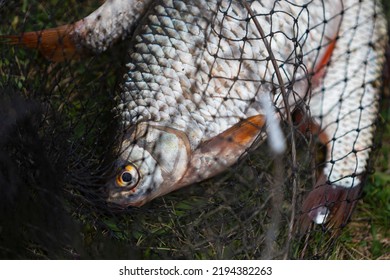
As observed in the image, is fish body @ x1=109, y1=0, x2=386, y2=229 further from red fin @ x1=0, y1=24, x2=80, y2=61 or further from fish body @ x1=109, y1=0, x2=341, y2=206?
red fin @ x1=0, y1=24, x2=80, y2=61

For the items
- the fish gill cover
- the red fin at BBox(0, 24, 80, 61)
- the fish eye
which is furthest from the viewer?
the red fin at BBox(0, 24, 80, 61)

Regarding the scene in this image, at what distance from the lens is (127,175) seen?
7.16ft

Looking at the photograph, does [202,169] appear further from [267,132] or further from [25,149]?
[25,149]

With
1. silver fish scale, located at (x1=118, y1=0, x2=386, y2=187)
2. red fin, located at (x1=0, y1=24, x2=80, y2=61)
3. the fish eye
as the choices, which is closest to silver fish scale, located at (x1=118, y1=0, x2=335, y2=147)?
silver fish scale, located at (x1=118, y1=0, x2=386, y2=187)

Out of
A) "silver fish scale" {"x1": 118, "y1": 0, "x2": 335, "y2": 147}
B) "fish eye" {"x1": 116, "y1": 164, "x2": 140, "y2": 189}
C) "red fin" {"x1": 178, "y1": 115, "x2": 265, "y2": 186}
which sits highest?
"silver fish scale" {"x1": 118, "y1": 0, "x2": 335, "y2": 147}

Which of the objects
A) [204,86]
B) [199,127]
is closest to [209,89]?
[204,86]

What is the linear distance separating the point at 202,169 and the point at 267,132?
0.82ft

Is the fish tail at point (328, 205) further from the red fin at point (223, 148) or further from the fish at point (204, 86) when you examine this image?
the red fin at point (223, 148)

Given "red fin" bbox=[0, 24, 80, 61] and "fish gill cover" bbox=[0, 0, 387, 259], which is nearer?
"fish gill cover" bbox=[0, 0, 387, 259]

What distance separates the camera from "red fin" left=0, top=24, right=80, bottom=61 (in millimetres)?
2369

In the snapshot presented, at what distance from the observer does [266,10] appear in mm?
2271

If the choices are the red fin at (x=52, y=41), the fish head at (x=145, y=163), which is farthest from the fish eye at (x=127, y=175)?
the red fin at (x=52, y=41)

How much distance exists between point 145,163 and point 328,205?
63cm
